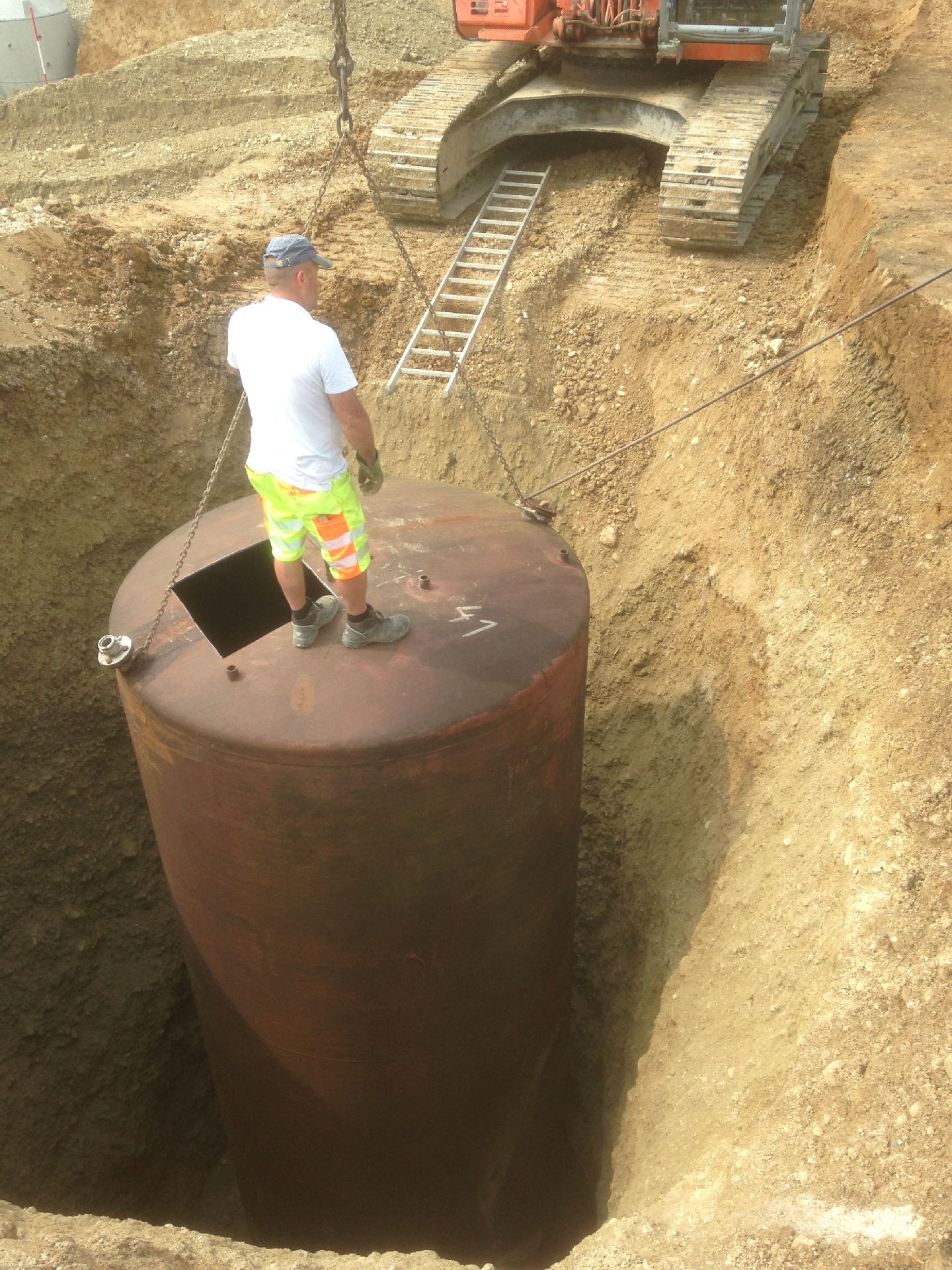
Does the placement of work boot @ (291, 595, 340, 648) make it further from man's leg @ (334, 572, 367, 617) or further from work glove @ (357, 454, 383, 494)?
work glove @ (357, 454, 383, 494)

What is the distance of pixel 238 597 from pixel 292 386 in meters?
1.52

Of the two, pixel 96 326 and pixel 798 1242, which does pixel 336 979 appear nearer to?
pixel 798 1242

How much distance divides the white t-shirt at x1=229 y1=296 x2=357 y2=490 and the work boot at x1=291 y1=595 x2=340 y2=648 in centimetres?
57

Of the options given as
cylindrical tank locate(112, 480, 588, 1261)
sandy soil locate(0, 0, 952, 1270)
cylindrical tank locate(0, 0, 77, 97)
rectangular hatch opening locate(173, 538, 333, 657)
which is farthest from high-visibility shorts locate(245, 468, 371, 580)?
cylindrical tank locate(0, 0, 77, 97)

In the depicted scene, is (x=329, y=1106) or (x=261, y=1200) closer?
(x=329, y=1106)

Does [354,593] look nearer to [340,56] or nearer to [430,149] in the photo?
[340,56]

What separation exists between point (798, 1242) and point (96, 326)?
6.15 metres

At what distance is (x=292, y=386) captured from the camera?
3262mm

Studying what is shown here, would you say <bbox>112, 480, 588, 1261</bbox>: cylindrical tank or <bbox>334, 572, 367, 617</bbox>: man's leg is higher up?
<bbox>334, 572, 367, 617</bbox>: man's leg

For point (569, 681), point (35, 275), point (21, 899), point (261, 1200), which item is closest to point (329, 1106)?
point (261, 1200)

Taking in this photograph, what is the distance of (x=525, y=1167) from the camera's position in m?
5.38

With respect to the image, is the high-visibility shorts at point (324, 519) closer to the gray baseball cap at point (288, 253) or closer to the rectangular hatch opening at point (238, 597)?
the rectangular hatch opening at point (238, 597)

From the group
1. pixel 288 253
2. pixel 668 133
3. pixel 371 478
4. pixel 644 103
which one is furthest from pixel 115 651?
pixel 644 103

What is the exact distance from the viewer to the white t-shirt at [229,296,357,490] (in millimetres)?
3229
